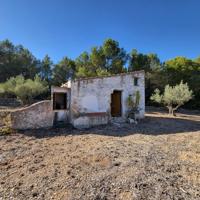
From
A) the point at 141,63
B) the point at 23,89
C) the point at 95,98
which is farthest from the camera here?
the point at 141,63

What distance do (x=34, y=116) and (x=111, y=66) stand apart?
17.1 metres

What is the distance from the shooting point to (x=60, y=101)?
1270 centimetres

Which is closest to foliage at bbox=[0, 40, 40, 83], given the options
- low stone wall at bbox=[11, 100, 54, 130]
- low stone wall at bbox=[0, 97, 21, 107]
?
low stone wall at bbox=[0, 97, 21, 107]

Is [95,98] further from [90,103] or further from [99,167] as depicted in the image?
[99,167]

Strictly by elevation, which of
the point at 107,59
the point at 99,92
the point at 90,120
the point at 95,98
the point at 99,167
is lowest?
the point at 99,167

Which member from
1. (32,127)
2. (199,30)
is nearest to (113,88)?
(32,127)

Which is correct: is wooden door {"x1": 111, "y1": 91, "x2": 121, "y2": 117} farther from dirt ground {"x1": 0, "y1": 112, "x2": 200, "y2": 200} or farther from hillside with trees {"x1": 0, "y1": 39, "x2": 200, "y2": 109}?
hillside with trees {"x1": 0, "y1": 39, "x2": 200, "y2": 109}

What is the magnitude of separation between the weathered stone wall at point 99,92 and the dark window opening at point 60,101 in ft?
3.54

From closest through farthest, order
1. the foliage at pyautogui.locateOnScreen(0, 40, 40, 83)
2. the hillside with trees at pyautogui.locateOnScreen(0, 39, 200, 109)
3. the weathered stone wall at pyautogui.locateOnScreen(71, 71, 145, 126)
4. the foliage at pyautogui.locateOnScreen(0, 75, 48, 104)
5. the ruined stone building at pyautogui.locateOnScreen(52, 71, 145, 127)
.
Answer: the ruined stone building at pyautogui.locateOnScreen(52, 71, 145, 127) → the weathered stone wall at pyautogui.locateOnScreen(71, 71, 145, 126) → the foliage at pyautogui.locateOnScreen(0, 75, 48, 104) → the hillside with trees at pyautogui.locateOnScreen(0, 39, 200, 109) → the foliage at pyautogui.locateOnScreen(0, 40, 40, 83)

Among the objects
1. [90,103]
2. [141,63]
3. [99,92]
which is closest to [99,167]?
[90,103]

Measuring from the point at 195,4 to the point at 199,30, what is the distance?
5.33 m

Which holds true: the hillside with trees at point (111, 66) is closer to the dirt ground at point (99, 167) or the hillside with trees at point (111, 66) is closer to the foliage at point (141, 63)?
the foliage at point (141, 63)

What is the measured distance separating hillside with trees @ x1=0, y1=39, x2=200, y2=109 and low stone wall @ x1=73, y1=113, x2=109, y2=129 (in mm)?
11529

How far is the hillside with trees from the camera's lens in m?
→ 25.2
